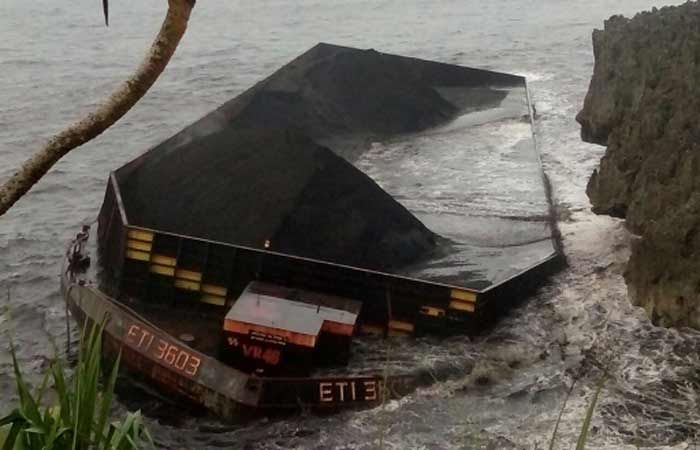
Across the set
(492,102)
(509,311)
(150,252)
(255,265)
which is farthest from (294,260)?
(492,102)

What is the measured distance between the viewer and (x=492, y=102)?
28766 millimetres

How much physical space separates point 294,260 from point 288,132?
3948 mm

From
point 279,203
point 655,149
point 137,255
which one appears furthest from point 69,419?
point 655,149

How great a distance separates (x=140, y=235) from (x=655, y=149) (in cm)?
1102

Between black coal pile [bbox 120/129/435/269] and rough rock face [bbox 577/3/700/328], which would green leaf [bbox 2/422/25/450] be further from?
rough rock face [bbox 577/3/700/328]

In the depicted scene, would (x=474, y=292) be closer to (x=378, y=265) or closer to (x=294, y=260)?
(x=378, y=265)

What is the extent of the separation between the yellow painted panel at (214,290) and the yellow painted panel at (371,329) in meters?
2.37

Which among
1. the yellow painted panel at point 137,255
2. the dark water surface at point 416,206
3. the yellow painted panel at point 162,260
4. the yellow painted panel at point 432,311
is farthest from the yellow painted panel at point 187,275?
the yellow painted panel at point 432,311

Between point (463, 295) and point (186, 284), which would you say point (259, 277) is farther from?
point (463, 295)

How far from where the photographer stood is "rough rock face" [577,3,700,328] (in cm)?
1341

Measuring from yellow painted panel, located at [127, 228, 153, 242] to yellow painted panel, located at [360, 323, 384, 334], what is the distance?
3.80 meters

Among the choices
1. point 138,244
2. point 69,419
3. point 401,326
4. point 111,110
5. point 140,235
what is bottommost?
point 401,326

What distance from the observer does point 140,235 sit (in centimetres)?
1302

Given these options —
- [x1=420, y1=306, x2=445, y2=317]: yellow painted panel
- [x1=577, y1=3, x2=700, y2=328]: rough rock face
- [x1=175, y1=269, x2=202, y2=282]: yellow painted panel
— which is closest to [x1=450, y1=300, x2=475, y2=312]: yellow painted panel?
[x1=420, y1=306, x2=445, y2=317]: yellow painted panel
